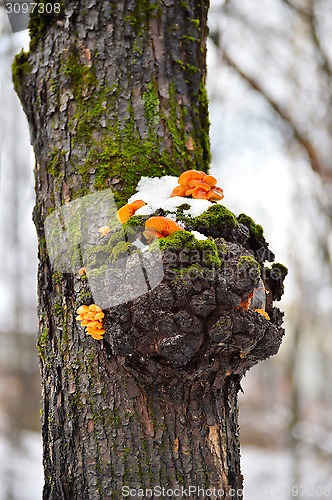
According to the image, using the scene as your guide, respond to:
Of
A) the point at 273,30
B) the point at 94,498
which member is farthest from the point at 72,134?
the point at 273,30

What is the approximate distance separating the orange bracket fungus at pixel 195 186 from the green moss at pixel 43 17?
0.84 metres

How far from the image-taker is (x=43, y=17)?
196 cm

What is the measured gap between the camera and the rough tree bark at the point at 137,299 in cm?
145

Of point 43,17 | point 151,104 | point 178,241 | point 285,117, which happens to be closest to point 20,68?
point 43,17

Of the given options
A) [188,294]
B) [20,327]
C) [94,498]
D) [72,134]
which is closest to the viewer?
[188,294]

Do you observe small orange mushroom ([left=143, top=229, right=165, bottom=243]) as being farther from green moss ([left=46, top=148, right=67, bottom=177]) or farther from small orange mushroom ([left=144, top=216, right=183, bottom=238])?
green moss ([left=46, top=148, right=67, bottom=177])

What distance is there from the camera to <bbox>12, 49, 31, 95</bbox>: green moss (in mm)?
1966

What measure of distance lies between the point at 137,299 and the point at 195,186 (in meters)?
0.48

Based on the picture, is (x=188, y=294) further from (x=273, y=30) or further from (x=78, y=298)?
(x=273, y=30)

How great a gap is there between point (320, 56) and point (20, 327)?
21.2ft

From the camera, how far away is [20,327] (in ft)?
28.8

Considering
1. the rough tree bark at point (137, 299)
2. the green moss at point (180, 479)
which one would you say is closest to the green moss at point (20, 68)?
the rough tree bark at point (137, 299)

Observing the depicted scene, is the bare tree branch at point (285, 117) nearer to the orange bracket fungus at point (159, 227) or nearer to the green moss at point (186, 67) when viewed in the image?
the green moss at point (186, 67)

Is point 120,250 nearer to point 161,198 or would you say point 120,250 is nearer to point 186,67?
point 161,198
